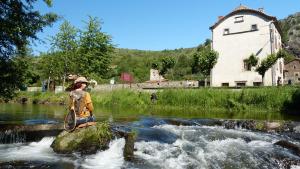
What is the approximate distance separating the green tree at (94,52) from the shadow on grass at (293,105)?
32057 mm

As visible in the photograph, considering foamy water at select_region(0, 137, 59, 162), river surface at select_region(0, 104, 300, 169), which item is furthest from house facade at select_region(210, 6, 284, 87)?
foamy water at select_region(0, 137, 59, 162)

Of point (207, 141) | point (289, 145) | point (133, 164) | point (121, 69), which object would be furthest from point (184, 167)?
point (121, 69)

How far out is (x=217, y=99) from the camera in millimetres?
34406

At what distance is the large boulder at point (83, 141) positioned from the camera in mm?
11723

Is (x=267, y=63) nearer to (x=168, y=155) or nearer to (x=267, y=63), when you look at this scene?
(x=267, y=63)

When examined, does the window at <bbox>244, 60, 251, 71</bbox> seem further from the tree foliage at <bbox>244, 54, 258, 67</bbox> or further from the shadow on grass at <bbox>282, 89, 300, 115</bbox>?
the shadow on grass at <bbox>282, 89, 300, 115</bbox>

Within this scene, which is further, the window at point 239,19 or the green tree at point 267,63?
the window at point 239,19

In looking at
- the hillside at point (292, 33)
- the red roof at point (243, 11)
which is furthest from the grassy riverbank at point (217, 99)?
the hillside at point (292, 33)

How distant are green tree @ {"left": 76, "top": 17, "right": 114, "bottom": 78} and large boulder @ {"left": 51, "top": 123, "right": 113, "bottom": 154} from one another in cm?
4408

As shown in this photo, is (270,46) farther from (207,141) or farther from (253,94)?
(207,141)

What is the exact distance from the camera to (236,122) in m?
20.0

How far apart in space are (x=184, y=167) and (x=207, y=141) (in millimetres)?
3704

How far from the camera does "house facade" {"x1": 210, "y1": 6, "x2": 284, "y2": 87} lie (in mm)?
45000

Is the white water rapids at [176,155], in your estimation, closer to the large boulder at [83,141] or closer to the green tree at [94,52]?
the large boulder at [83,141]
